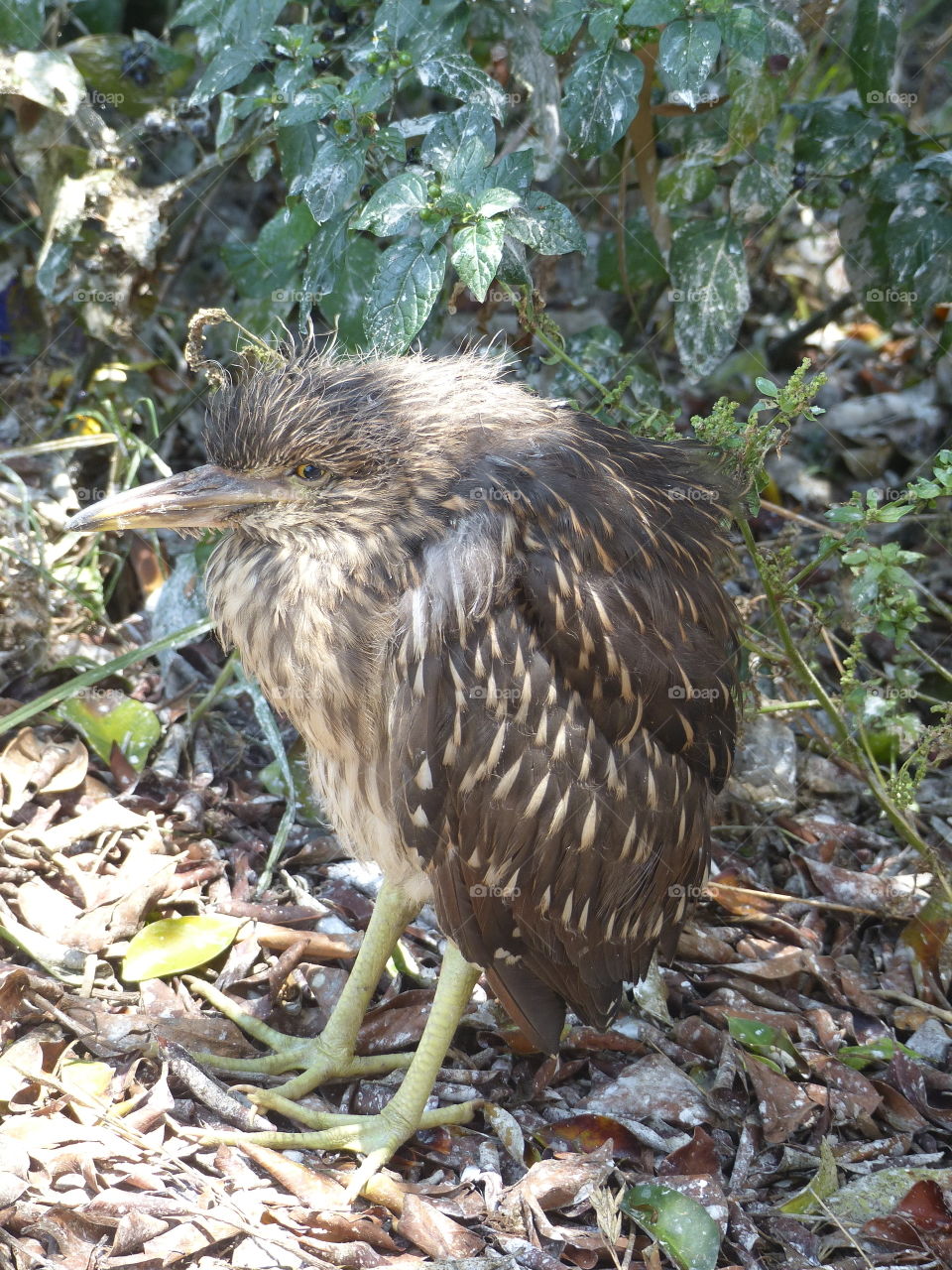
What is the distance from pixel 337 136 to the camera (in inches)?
141

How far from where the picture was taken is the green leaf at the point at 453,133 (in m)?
3.47

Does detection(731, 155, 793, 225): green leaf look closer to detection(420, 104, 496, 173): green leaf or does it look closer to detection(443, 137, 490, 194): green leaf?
detection(420, 104, 496, 173): green leaf

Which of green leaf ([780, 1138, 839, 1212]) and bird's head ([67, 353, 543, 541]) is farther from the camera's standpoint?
green leaf ([780, 1138, 839, 1212])

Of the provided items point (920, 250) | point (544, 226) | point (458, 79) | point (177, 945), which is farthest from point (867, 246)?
point (177, 945)

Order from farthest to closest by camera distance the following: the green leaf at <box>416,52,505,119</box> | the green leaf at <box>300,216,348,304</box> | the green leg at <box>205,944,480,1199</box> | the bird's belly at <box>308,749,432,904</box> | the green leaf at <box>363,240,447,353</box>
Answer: the green leaf at <box>300,216,348,304</box> < the green leaf at <box>416,52,505,119</box> < the green leaf at <box>363,240,447,353</box> < the green leg at <box>205,944,480,1199</box> < the bird's belly at <box>308,749,432,904</box>

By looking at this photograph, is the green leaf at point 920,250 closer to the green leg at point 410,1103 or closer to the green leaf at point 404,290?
the green leaf at point 404,290

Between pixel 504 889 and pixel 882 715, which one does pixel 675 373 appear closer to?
pixel 882 715

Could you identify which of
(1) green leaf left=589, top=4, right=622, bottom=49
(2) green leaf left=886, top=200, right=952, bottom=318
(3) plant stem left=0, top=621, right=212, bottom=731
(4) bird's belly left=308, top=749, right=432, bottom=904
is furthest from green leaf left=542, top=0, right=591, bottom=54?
(4) bird's belly left=308, top=749, right=432, bottom=904

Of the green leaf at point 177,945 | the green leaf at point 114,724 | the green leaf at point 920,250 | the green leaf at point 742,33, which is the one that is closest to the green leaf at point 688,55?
the green leaf at point 742,33

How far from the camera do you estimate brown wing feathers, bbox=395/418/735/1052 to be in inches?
111

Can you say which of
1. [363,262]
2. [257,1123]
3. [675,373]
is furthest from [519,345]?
[257,1123]

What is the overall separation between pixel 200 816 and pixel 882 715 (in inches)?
87.7

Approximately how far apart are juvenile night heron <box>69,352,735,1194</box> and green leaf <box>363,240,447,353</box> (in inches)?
9.1

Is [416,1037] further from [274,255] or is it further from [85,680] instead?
[274,255]
